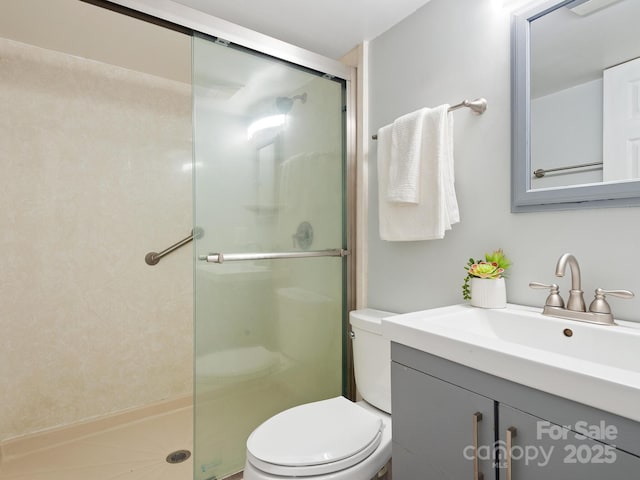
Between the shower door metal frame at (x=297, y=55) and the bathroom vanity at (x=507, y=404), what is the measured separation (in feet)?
2.75

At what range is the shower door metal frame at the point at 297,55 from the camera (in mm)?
1351

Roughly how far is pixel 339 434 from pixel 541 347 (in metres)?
0.68

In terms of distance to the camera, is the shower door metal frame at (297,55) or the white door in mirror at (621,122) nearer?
the white door in mirror at (621,122)

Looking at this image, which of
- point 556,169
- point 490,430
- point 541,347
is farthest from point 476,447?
point 556,169

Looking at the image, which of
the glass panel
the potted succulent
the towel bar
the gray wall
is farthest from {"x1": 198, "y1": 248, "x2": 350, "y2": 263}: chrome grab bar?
the towel bar

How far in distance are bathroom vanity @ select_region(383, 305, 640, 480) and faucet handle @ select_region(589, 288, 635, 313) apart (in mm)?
72

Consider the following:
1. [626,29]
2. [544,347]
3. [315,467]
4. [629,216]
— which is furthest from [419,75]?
[315,467]

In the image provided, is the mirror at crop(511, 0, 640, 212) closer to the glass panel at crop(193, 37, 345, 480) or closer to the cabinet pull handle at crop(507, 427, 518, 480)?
the cabinet pull handle at crop(507, 427, 518, 480)

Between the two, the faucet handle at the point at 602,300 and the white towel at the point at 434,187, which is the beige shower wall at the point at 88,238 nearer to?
the white towel at the point at 434,187

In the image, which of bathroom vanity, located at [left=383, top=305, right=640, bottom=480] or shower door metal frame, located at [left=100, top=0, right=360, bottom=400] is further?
shower door metal frame, located at [left=100, top=0, right=360, bottom=400]

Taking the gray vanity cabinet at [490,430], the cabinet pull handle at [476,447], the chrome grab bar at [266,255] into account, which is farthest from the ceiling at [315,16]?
the cabinet pull handle at [476,447]

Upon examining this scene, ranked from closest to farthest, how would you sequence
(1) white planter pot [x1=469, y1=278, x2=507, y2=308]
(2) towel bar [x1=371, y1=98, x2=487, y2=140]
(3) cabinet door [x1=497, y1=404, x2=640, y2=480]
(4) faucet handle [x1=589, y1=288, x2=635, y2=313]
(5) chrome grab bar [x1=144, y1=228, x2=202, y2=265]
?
(3) cabinet door [x1=497, y1=404, x2=640, y2=480], (4) faucet handle [x1=589, y1=288, x2=635, y2=313], (1) white planter pot [x1=469, y1=278, x2=507, y2=308], (2) towel bar [x1=371, y1=98, x2=487, y2=140], (5) chrome grab bar [x1=144, y1=228, x2=202, y2=265]

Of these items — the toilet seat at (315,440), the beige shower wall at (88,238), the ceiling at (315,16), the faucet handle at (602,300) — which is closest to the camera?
the faucet handle at (602,300)

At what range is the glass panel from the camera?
1455mm
